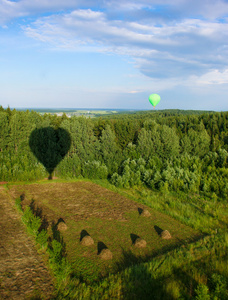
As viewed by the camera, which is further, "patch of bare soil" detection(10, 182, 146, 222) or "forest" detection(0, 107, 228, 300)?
"patch of bare soil" detection(10, 182, 146, 222)

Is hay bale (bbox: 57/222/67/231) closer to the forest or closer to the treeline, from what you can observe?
the forest

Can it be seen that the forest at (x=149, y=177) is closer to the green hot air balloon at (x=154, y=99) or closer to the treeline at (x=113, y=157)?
the treeline at (x=113, y=157)

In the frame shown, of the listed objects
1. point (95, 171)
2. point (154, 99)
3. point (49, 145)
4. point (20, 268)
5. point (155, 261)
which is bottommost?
point (20, 268)

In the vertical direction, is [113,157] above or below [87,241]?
above

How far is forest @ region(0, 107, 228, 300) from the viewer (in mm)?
5082

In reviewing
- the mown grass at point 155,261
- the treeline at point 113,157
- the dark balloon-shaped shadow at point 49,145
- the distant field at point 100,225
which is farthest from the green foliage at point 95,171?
the mown grass at point 155,261

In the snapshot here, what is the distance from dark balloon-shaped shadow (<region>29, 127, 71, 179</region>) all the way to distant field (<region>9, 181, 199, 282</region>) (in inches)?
136

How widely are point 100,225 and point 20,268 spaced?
125 inches

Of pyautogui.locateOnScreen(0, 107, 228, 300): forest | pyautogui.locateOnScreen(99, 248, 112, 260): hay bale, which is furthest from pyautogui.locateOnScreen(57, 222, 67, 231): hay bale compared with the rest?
pyautogui.locateOnScreen(0, 107, 228, 300): forest

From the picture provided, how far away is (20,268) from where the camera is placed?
18.8 feet

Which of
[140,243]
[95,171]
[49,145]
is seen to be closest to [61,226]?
[140,243]

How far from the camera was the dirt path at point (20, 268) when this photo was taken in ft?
16.1

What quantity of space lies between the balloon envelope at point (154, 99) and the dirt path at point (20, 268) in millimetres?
31293

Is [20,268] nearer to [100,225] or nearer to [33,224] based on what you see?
[33,224]
